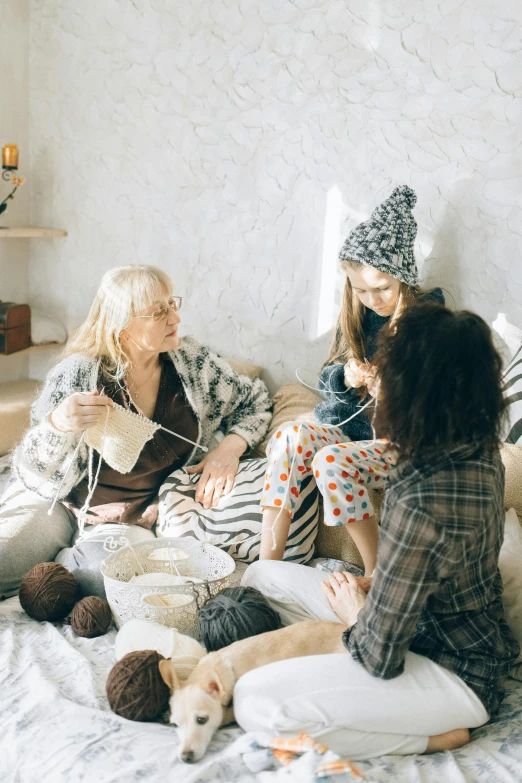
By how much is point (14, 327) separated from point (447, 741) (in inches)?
82.9

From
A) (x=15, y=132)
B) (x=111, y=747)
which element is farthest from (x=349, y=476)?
(x=15, y=132)

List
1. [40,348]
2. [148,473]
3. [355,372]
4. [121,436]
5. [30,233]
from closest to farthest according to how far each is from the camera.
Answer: [355,372]
[121,436]
[148,473]
[30,233]
[40,348]

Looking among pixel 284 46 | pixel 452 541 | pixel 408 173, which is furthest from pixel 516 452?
pixel 284 46

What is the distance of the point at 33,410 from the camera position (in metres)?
1.95

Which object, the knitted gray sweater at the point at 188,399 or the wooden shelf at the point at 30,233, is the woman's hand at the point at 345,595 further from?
the wooden shelf at the point at 30,233

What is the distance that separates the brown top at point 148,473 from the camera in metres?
1.97

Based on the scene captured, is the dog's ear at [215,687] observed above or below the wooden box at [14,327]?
below

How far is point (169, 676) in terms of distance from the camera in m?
1.31

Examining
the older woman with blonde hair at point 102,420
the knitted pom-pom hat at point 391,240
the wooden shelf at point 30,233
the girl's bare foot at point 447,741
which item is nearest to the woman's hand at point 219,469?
the older woman with blonde hair at point 102,420

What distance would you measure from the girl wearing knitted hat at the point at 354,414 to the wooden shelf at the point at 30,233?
4.25 ft

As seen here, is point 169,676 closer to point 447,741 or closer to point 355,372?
point 447,741

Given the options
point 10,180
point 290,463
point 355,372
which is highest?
point 10,180

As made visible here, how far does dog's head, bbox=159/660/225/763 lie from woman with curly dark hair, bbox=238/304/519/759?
40 millimetres

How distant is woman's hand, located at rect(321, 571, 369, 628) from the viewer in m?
1.46
